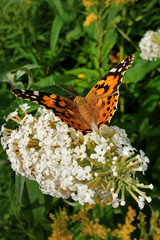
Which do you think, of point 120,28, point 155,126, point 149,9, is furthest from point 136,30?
point 155,126

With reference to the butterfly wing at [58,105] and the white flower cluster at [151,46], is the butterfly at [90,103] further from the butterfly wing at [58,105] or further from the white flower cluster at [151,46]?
the white flower cluster at [151,46]

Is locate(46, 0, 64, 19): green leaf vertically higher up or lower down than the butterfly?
higher up

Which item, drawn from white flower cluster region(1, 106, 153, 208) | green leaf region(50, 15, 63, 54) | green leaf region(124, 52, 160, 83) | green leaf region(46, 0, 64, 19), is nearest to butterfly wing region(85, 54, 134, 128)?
white flower cluster region(1, 106, 153, 208)

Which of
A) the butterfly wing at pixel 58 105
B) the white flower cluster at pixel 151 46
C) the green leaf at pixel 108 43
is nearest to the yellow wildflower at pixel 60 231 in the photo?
the butterfly wing at pixel 58 105

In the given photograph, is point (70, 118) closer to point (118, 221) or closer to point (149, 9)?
point (118, 221)

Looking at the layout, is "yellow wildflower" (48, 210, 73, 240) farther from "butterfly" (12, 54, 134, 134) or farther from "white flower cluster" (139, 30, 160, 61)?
"white flower cluster" (139, 30, 160, 61)

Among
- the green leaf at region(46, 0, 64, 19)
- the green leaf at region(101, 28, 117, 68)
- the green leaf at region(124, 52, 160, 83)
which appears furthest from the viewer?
the green leaf at region(46, 0, 64, 19)

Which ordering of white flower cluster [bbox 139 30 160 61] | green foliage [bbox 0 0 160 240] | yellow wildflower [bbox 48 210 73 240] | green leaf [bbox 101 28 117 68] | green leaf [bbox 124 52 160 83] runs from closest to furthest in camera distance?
yellow wildflower [bbox 48 210 73 240] → green foliage [bbox 0 0 160 240] → green leaf [bbox 124 52 160 83] → white flower cluster [bbox 139 30 160 61] → green leaf [bbox 101 28 117 68]
